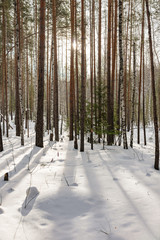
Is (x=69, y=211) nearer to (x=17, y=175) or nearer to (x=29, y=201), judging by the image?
(x=29, y=201)

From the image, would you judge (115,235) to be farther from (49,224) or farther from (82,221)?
(49,224)

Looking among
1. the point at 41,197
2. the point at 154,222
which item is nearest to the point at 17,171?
the point at 41,197

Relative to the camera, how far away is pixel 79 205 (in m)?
2.54

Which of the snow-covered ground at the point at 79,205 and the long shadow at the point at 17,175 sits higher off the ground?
the long shadow at the point at 17,175

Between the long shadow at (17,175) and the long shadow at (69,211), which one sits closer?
the long shadow at (69,211)

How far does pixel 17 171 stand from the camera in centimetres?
395

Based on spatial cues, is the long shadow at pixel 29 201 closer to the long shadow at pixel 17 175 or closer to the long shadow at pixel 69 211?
the long shadow at pixel 69 211

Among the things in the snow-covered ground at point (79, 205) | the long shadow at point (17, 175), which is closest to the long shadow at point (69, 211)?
the snow-covered ground at point (79, 205)

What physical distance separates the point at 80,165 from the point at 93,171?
667mm

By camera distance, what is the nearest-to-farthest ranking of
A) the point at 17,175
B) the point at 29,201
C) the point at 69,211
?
the point at 69,211 → the point at 29,201 → the point at 17,175

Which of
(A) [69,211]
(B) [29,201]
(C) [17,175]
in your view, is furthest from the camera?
(C) [17,175]

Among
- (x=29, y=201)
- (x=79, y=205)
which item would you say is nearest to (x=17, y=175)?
(x=29, y=201)

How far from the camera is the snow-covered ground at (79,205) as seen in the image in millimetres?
1916

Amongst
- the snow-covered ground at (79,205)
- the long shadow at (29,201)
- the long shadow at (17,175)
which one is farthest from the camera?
the long shadow at (17,175)
